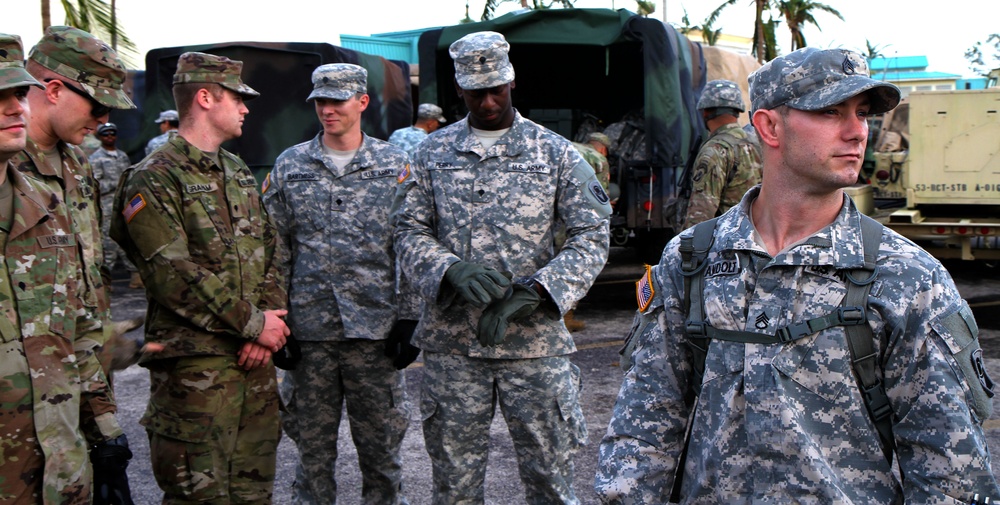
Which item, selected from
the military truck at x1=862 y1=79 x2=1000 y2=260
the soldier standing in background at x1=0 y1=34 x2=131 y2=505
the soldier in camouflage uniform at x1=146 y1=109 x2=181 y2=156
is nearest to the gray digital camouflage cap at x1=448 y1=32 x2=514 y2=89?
the soldier standing in background at x1=0 y1=34 x2=131 y2=505

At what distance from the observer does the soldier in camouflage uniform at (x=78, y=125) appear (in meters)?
2.92

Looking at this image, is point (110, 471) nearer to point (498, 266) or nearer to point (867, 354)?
point (498, 266)

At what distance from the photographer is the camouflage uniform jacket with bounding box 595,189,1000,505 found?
176cm

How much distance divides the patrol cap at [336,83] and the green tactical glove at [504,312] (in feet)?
4.70

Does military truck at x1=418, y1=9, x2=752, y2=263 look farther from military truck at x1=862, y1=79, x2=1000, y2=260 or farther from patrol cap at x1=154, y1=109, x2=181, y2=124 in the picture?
patrol cap at x1=154, y1=109, x2=181, y2=124

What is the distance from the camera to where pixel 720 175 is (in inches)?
237

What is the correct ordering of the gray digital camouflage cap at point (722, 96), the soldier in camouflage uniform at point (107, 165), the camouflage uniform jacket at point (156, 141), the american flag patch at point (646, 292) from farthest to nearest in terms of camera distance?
the soldier in camouflage uniform at point (107, 165), the camouflage uniform jacket at point (156, 141), the gray digital camouflage cap at point (722, 96), the american flag patch at point (646, 292)

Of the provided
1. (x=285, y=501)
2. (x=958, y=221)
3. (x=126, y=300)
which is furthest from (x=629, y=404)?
(x=126, y=300)

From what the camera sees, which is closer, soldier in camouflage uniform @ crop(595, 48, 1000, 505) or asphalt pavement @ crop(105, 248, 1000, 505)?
soldier in camouflage uniform @ crop(595, 48, 1000, 505)

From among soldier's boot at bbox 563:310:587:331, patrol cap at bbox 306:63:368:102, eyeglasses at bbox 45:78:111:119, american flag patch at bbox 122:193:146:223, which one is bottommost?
soldier's boot at bbox 563:310:587:331

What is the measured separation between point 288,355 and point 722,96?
11.5ft

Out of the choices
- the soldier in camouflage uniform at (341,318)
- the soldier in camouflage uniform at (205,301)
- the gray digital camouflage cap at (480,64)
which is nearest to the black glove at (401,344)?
the soldier in camouflage uniform at (341,318)

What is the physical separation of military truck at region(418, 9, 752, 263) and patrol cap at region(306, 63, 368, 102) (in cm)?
352

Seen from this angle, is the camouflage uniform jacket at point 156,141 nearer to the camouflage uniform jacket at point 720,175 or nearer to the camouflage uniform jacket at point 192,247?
the camouflage uniform jacket at point 720,175
